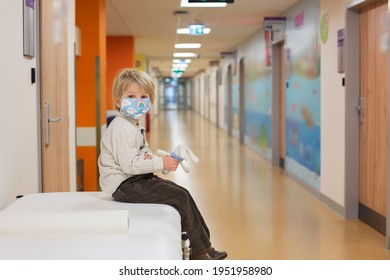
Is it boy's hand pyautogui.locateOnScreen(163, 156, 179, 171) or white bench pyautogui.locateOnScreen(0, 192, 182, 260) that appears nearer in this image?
white bench pyautogui.locateOnScreen(0, 192, 182, 260)

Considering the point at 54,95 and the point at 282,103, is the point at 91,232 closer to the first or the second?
the point at 54,95

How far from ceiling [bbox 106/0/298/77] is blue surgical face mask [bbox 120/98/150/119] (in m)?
5.96

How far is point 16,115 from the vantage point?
12.9 ft

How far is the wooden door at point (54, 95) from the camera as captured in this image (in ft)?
15.5

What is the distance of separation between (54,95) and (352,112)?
3.33m

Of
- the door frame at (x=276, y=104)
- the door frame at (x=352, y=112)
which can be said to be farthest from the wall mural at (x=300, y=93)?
the door frame at (x=352, y=112)

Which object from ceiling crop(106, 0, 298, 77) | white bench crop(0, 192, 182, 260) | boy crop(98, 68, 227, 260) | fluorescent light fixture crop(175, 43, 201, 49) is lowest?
white bench crop(0, 192, 182, 260)

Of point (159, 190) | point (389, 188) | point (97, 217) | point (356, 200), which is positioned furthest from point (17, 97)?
point (356, 200)

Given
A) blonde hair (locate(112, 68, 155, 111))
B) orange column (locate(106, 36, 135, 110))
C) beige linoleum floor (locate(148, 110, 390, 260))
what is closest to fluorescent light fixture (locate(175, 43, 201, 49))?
orange column (locate(106, 36, 135, 110))

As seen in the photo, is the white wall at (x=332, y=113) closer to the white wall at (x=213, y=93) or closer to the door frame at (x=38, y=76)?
the door frame at (x=38, y=76)

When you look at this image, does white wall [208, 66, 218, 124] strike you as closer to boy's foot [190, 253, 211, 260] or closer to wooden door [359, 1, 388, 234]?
wooden door [359, 1, 388, 234]

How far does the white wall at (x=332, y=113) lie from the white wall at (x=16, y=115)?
12.2 ft

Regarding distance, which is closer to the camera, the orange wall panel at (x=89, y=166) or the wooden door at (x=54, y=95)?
the wooden door at (x=54, y=95)

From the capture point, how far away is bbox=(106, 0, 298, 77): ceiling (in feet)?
31.7
